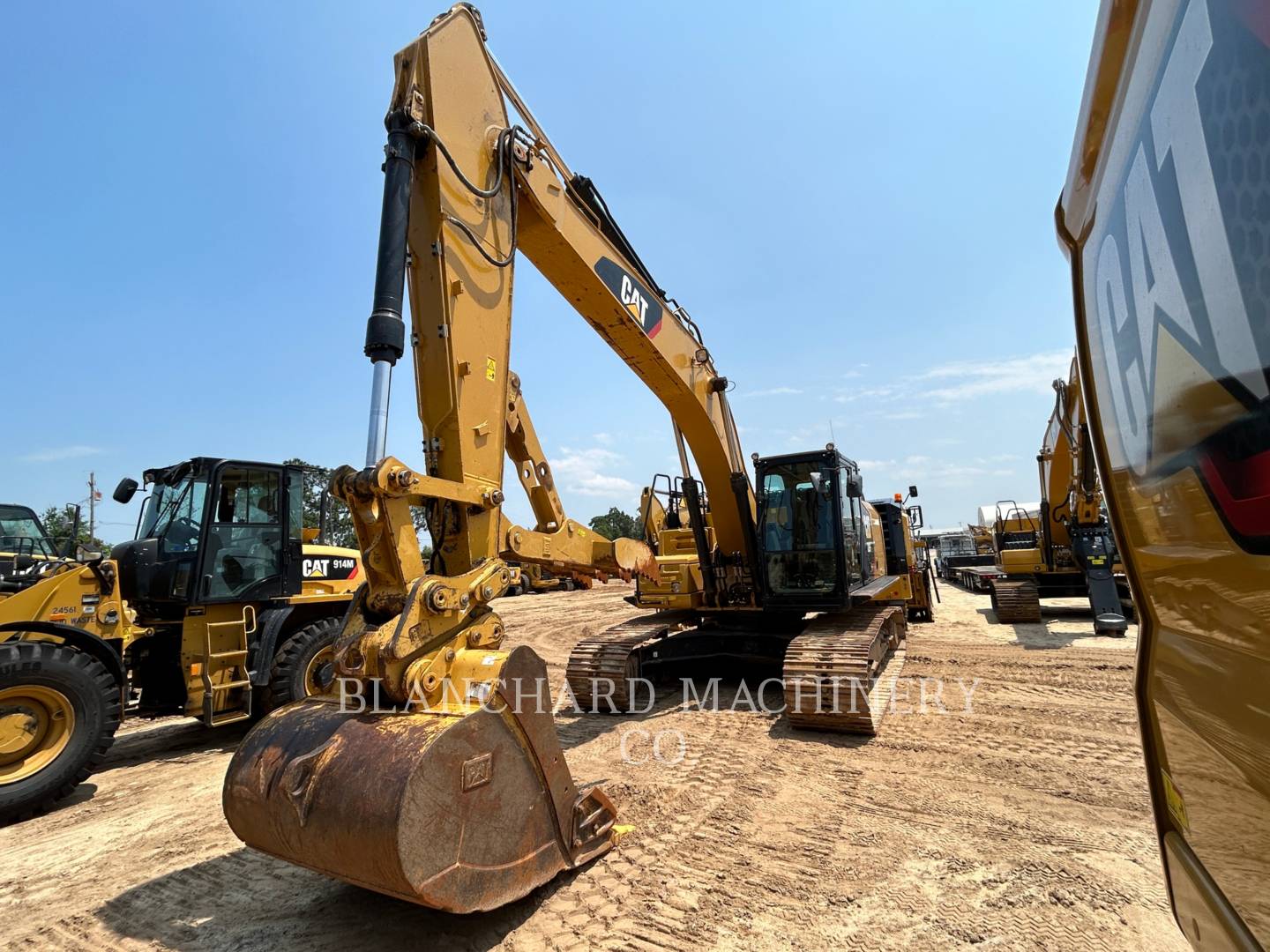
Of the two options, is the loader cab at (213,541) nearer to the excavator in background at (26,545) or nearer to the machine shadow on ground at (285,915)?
the excavator in background at (26,545)

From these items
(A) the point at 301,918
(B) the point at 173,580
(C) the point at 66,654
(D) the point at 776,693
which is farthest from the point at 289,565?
(D) the point at 776,693

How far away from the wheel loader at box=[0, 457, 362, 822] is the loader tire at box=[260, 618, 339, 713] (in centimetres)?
1

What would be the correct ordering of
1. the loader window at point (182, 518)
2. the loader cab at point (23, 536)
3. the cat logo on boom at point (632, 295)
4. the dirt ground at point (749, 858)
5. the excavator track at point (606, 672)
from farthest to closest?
the loader cab at point (23, 536) → the excavator track at point (606, 672) → the loader window at point (182, 518) → the cat logo on boom at point (632, 295) → the dirt ground at point (749, 858)

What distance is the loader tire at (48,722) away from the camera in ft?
16.7

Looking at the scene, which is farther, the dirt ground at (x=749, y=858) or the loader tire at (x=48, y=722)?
the loader tire at (x=48, y=722)

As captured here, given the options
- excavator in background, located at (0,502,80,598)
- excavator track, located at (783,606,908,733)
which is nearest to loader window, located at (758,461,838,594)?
excavator track, located at (783,606,908,733)

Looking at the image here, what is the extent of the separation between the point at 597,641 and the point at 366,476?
4918 millimetres

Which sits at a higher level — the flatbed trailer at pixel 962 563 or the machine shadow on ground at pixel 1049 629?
the flatbed trailer at pixel 962 563

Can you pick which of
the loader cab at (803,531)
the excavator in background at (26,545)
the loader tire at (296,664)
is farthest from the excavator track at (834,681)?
the excavator in background at (26,545)

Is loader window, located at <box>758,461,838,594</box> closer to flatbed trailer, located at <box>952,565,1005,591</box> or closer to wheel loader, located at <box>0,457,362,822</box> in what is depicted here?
wheel loader, located at <box>0,457,362,822</box>

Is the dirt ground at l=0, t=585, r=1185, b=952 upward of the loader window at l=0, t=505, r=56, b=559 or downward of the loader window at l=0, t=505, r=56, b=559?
downward

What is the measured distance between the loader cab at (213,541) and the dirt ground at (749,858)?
1587 millimetres

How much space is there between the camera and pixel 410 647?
321 centimetres

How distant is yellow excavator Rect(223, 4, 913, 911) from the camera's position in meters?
2.86
